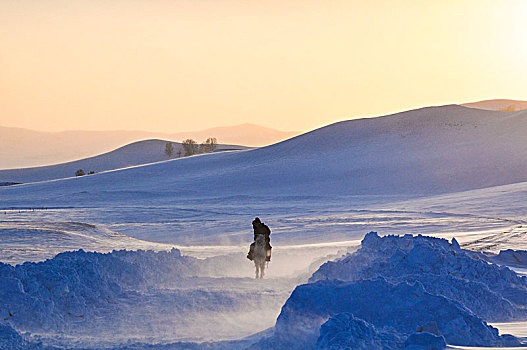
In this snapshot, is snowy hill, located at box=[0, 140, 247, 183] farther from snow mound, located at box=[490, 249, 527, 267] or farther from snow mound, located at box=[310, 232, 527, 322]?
snow mound, located at box=[310, 232, 527, 322]

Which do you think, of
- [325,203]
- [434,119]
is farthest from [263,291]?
[434,119]

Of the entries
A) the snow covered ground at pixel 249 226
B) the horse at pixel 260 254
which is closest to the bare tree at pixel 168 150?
the snow covered ground at pixel 249 226

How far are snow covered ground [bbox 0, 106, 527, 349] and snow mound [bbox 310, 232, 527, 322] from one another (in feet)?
0.20

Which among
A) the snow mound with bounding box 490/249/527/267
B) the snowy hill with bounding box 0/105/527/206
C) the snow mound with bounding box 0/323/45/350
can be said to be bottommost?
the snow mound with bounding box 490/249/527/267

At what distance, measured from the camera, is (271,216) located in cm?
3484

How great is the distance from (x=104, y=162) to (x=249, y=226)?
118198 millimetres

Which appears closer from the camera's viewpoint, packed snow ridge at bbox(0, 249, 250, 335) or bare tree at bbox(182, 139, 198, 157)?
packed snow ridge at bbox(0, 249, 250, 335)

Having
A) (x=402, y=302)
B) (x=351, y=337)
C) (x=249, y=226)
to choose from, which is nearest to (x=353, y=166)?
(x=249, y=226)

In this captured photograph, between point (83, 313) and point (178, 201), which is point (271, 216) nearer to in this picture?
point (178, 201)

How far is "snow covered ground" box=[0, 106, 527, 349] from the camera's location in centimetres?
949

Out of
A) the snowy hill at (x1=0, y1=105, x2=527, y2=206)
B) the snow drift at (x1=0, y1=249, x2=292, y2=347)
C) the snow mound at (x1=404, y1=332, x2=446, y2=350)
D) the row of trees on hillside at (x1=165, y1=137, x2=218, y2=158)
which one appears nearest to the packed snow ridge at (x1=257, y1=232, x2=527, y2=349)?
the snow mound at (x1=404, y1=332, x2=446, y2=350)

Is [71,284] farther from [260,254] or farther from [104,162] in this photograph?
[104,162]

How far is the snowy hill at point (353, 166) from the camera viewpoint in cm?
5069

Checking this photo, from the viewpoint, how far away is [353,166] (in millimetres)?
60188
